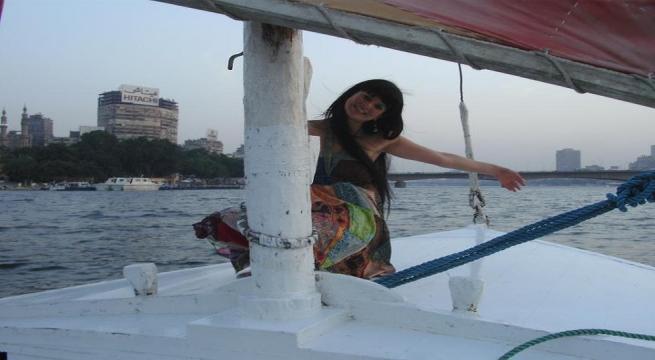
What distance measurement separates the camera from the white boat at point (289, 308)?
4.97 feet

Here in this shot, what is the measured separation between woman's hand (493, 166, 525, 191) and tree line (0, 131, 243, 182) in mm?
58486

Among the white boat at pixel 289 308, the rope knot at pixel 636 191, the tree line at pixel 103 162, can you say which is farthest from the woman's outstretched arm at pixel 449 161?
the tree line at pixel 103 162

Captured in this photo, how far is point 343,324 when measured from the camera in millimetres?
1787

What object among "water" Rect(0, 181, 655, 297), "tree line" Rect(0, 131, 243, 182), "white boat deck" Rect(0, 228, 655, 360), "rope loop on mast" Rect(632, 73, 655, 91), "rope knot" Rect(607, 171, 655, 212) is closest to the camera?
"rope loop on mast" Rect(632, 73, 655, 91)

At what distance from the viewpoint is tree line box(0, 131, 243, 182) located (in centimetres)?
6181

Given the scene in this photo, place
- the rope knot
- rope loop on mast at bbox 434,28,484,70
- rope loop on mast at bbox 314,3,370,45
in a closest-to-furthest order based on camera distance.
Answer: rope loop on mast at bbox 434,28,484,70 → rope loop on mast at bbox 314,3,370,45 → the rope knot

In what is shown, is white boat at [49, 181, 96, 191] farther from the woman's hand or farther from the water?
the woman's hand

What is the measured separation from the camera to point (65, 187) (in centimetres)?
6134

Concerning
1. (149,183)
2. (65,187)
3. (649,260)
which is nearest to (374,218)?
(649,260)

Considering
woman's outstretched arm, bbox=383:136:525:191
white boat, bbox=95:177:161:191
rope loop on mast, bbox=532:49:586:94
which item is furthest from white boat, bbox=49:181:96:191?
rope loop on mast, bbox=532:49:586:94

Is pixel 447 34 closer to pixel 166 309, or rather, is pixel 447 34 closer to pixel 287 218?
pixel 287 218

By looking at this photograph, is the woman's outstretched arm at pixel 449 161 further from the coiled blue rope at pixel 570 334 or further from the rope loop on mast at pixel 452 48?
the rope loop on mast at pixel 452 48

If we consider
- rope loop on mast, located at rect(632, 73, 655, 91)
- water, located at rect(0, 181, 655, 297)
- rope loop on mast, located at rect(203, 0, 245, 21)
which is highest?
rope loop on mast, located at rect(203, 0, 245, 21)

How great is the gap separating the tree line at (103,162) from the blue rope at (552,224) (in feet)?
194
